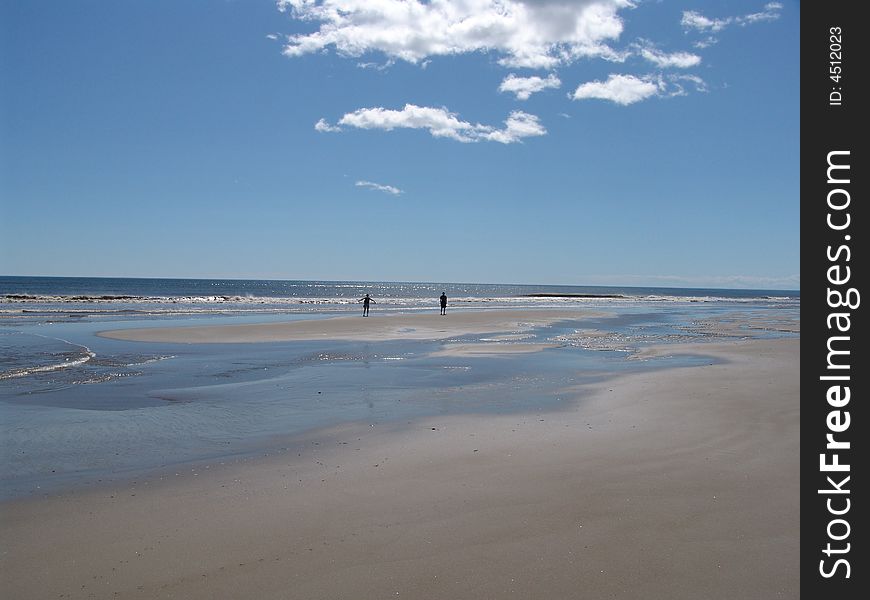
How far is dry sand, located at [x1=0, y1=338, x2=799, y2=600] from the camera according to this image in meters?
4.57

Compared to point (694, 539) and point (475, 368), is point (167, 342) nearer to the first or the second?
point (475, 368)

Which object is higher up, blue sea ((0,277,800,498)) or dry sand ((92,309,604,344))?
dry sand ((92,309,604,344))

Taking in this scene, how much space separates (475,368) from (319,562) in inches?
475

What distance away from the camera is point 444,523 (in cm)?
561

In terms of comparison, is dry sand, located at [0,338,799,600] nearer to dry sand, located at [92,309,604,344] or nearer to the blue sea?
the blue sea

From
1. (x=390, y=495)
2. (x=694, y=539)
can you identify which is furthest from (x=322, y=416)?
(x=694, y=539)

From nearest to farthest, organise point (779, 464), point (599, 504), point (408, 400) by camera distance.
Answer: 1. point (599, 504)
2. point (779, 464)
3. point (408, 400)

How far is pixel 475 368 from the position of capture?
16.8 metres

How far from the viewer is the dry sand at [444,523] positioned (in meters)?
4.57
